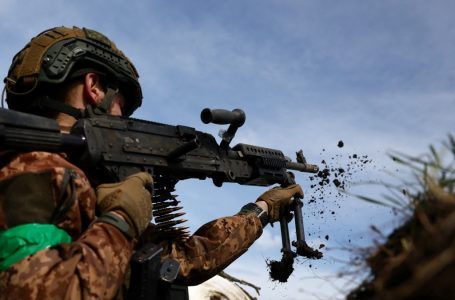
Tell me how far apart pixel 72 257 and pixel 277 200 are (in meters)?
3.12

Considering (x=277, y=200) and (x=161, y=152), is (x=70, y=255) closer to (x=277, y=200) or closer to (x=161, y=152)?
(x=161, y=152)

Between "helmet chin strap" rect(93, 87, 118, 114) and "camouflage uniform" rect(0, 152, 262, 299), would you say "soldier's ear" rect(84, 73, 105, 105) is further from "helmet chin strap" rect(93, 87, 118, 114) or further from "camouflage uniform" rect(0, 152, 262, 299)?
"camouflage uniform" rect(0, 152, 262, 299)

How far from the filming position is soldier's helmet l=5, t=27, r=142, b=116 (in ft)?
14.1

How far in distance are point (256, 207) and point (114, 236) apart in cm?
249

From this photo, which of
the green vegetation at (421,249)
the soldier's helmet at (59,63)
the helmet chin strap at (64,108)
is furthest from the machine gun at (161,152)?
the green vegetation at (421,249)

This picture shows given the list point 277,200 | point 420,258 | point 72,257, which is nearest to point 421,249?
point 420,258

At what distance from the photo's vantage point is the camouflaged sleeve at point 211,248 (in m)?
4.58

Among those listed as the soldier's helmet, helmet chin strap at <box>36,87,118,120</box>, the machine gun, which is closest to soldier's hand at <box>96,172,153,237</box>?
the machine gun

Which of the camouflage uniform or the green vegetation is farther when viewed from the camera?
the camouflage uniform

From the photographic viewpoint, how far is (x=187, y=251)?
183 inches

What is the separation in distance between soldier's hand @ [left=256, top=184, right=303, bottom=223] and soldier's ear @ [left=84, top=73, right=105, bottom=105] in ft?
7.00

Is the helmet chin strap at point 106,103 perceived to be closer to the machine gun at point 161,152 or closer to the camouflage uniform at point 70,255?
the machine gun at point 161,152

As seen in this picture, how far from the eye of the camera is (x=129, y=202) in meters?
3.48

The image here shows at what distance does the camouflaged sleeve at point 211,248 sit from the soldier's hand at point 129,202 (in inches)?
41.3
